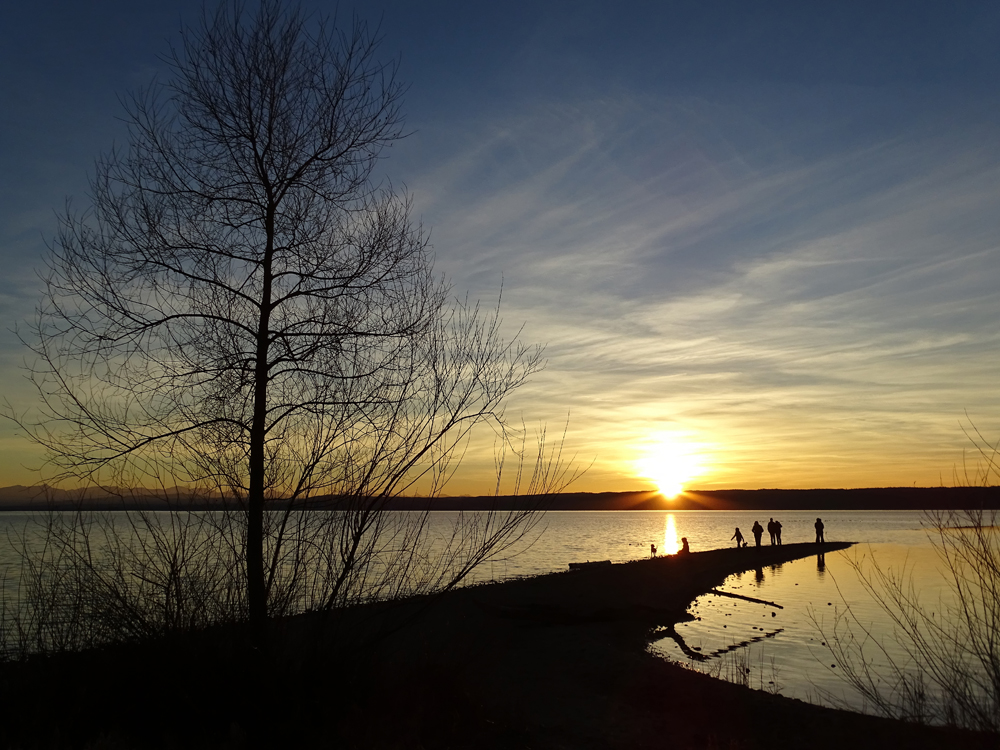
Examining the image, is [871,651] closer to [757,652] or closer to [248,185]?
[757,652]

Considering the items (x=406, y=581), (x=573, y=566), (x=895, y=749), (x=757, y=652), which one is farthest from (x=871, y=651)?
(x=573, y=566)

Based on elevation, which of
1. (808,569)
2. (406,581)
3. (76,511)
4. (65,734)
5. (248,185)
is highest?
(248,185)

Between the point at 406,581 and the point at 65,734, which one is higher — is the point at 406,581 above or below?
above

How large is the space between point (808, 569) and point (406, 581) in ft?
146

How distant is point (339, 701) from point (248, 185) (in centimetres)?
→ 631

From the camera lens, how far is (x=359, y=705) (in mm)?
7871

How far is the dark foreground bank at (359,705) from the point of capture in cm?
713

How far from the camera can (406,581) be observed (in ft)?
27.2

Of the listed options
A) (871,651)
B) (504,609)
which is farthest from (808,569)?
(504,609)

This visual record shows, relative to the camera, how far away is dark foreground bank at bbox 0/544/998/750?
7133 millimetres

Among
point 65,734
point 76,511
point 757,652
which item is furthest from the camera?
point 757,652

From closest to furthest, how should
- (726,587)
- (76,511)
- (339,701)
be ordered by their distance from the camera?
(339,701)
(76,511)
(726,587)

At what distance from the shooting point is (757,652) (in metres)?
19.6

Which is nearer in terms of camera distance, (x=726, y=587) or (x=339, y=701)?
(x=339, y=701)
